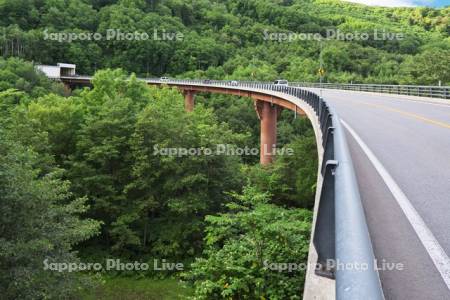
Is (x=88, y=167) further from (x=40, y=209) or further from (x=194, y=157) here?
(x=40, y=209)

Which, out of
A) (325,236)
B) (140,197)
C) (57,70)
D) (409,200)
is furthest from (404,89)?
(57,70)

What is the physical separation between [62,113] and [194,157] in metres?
11.2

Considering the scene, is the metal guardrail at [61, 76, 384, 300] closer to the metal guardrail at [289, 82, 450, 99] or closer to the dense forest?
the dense forest

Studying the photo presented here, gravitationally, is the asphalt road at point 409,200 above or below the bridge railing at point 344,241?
below

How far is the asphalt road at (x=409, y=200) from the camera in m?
3.62

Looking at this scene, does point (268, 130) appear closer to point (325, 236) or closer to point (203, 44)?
point (325, 236)

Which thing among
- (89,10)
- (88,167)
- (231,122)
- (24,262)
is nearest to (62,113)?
→ (88,167)

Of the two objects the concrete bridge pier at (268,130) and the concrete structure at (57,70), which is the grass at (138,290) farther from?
the concrete structure at (57,70)

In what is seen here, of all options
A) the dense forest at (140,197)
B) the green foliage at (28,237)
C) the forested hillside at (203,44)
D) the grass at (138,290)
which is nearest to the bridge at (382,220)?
the dense forest at (140,197)

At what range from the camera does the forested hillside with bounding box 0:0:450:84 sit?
114750 millimetres

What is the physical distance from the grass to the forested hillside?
229ft

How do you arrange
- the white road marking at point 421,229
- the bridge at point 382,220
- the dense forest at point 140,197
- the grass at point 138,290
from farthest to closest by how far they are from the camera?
1. the grass at point 138,290
2. the dense forest at point 140,197
3. the white road marking at point 421,229
4. the bridge at point 382,220

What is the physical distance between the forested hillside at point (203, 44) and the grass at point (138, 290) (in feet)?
229

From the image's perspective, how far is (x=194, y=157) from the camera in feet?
86.7
